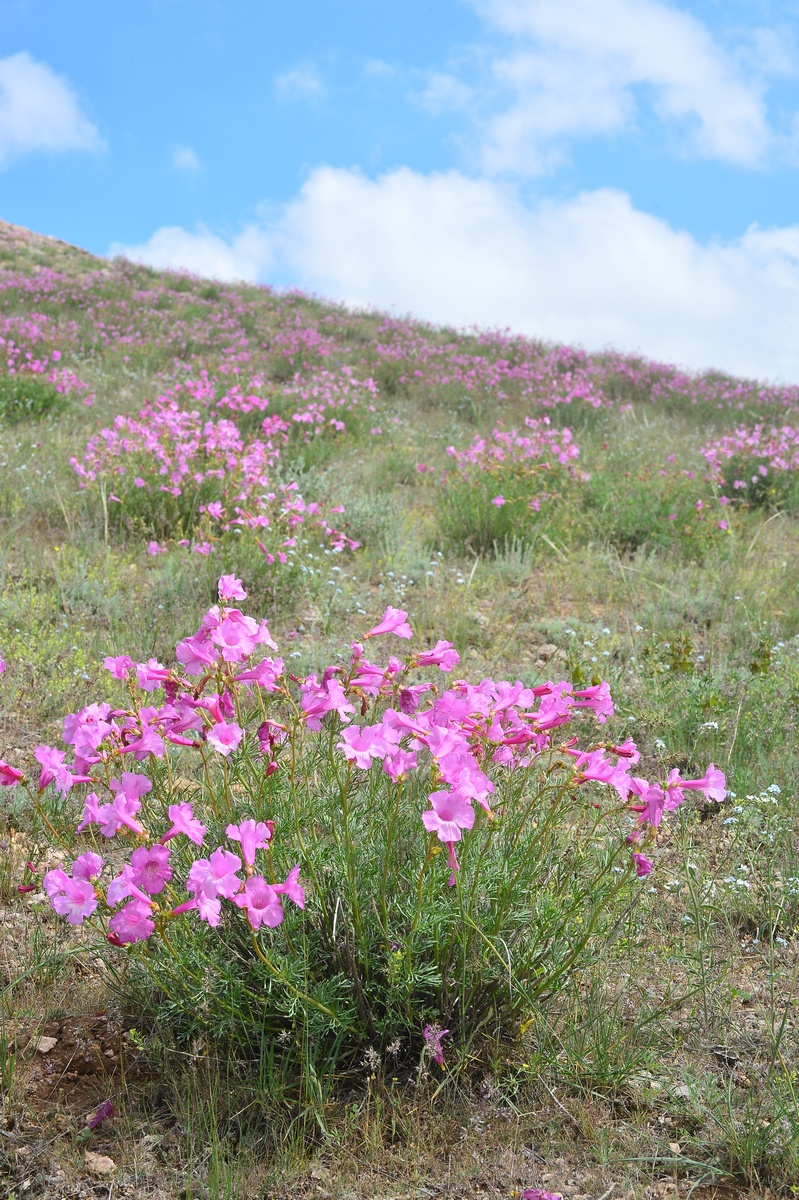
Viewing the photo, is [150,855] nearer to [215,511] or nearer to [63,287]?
[215,511]

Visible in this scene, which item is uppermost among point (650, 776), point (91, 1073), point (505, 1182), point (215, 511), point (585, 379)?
point (585, 379)

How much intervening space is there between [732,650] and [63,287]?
16668 mm

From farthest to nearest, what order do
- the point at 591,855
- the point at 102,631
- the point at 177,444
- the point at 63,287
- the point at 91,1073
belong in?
the point at 63,287 → the point at 177,444 → the point at 102,631 → the point at 591,855 → the point at 91,1073

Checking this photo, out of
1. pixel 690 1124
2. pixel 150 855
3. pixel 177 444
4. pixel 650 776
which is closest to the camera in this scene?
pixel 150 855

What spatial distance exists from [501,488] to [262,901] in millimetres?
5490

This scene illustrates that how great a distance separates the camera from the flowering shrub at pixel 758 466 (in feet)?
27.0

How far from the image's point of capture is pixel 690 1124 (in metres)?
1.97

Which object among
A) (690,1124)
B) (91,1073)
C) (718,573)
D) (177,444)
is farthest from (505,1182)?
(177,444)

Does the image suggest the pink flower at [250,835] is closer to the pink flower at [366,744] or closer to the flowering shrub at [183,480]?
the pink flower at [366,744]

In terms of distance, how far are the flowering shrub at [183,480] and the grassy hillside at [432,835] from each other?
33mm

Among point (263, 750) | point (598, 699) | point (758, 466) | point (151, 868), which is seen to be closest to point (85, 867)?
point (151, 868)

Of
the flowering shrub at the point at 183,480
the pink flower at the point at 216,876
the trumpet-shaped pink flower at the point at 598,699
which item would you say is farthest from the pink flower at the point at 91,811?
the flowering shrub at the point at 183,480

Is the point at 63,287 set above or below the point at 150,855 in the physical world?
above

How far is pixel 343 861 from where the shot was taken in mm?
A: 2029
